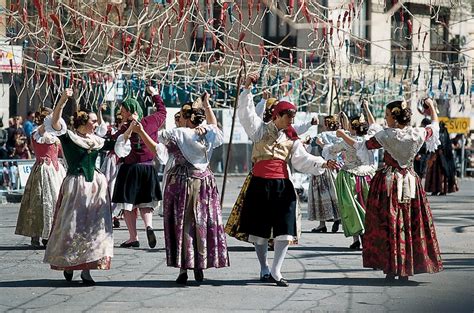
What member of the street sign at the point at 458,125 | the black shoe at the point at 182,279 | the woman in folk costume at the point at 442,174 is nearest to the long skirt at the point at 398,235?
the black shoe at the point at 182,279

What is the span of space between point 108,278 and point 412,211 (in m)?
2.95

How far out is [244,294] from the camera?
35.4 feet

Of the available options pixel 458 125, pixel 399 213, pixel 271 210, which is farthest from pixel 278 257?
pixel 458 125

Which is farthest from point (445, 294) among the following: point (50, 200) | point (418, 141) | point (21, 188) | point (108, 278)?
point (21, 188)

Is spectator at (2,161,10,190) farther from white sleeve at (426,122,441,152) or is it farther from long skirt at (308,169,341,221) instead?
white sleeve at (426,122,441,152)

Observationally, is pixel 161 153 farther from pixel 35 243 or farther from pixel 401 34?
pixel 401 34

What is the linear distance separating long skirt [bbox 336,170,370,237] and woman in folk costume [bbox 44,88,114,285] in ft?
13.5

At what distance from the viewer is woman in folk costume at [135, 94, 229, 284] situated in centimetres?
1136

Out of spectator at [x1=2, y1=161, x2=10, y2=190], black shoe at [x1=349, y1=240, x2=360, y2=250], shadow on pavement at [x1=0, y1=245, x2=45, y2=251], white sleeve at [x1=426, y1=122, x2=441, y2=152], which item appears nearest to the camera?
white sleeve at [x1=426, y1=122, x2=441, y2=152]

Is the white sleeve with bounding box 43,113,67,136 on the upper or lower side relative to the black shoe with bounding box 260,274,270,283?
upper

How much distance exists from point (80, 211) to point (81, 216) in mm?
47

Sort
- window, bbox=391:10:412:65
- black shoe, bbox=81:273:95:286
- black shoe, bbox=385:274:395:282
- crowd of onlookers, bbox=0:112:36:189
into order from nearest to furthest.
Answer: black shoe, bbox=81:273:95:286, black shoe, bbox=385:274:395:282, window, bbox=391:10:412:65, crowd of onlookers, bbox=0:112:36:189

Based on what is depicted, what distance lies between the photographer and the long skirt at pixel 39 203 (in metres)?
14.6

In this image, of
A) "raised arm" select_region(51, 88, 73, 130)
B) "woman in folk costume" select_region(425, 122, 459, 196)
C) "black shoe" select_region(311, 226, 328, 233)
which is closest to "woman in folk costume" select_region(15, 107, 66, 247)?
"raised arm" select_region(51, 88, 73, 130)
